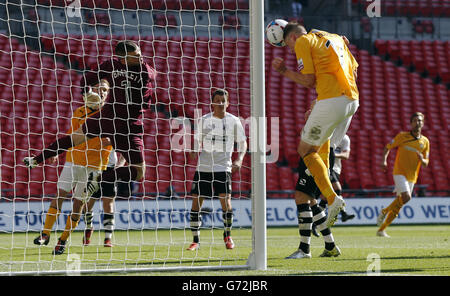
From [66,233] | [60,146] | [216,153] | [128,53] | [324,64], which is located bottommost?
[66,233]

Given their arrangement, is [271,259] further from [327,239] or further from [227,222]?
[227,222]

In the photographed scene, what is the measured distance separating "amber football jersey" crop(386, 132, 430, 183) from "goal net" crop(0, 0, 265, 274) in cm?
255

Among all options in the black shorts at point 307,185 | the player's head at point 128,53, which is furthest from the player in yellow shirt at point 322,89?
the player's head at point 128,53

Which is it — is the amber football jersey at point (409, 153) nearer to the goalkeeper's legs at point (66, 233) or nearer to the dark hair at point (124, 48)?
the dark hair at point (124, 48)

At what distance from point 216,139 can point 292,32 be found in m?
2.26

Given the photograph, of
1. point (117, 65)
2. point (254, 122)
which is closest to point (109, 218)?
point (117, 65)

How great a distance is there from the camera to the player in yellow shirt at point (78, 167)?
273 inches

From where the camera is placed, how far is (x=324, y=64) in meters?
5.79

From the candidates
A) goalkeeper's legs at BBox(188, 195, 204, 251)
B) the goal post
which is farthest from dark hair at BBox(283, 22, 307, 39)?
goalkeeper's legs at BBox(188, 195, 204, 251)

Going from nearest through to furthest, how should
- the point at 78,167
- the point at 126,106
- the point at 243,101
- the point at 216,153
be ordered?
the point at 126,106, the point at 78,167, the point at 216,153, the point at 243,101

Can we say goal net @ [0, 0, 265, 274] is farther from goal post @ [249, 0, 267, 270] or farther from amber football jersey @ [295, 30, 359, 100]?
amber football jersey @ [295, 30, 359, 100]

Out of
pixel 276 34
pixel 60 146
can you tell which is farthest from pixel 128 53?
pixel 276 34

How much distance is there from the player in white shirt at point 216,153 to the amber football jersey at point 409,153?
3758 millimetres
